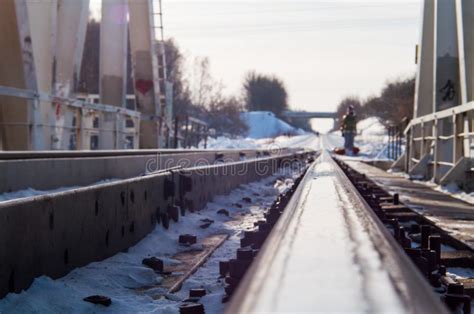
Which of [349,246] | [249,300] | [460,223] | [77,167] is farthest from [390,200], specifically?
[249,300]

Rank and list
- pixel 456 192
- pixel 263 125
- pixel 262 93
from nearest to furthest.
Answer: pixel 456 192 < pixel 263 125 < pixel 262 93

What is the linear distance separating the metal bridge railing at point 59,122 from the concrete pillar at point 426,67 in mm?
7924

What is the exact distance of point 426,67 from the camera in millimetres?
20484

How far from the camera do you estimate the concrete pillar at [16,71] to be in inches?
523

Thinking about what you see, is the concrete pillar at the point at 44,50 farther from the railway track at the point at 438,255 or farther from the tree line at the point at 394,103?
the tree line at the point at 394,103

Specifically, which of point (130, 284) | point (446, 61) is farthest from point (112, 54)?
point (130, 284)

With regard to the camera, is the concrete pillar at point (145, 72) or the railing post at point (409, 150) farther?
the concrete pillar at point (145, 72)

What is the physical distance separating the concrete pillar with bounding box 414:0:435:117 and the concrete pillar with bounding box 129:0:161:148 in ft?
30.5

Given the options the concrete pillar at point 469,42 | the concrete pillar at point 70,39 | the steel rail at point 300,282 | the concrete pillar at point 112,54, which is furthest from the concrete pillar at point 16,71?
the steel rail at point 300,282

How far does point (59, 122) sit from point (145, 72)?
37.1 feet

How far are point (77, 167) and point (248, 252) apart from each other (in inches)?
258

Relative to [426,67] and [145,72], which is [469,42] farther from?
[145,72]

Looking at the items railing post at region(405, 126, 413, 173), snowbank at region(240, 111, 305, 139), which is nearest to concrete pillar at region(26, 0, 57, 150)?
railing post at region(405, 126, 413, 173)

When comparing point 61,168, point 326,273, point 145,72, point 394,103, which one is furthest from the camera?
point 394,103
